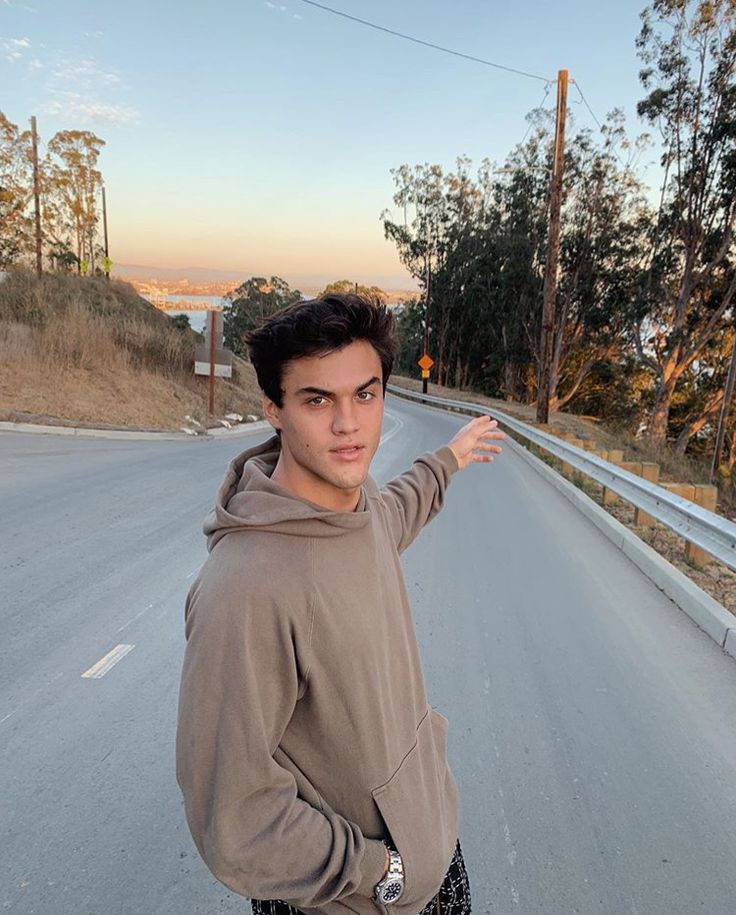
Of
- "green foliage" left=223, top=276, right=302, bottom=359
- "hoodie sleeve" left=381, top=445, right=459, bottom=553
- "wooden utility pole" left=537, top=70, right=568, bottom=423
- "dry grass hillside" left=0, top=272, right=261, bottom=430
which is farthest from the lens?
"green foliage" left=223, top=276, right=302, bottom=359

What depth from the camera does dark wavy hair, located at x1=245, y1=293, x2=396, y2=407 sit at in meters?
1.29

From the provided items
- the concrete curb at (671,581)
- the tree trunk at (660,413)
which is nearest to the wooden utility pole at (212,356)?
the concrete curb at (671,581)

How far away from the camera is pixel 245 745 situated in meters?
1.05

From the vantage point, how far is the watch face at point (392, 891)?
1263mm

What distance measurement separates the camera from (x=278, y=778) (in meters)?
1.10

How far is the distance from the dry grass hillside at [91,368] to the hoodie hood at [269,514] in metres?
12.7

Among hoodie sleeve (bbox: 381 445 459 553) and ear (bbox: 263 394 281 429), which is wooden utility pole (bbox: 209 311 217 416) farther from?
ear (bbox: 263 394 281 429)

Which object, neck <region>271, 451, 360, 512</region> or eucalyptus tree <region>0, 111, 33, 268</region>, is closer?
neck <region>271, 451, 360, 512</region>

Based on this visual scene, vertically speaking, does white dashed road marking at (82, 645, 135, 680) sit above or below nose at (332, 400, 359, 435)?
below

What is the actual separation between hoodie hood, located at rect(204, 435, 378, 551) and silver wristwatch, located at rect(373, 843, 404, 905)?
701 millimetres

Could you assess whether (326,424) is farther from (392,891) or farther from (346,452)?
(392,891)

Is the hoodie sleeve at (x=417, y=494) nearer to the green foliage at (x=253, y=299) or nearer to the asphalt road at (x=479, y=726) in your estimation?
the asphalt road at (x=479, y=726)

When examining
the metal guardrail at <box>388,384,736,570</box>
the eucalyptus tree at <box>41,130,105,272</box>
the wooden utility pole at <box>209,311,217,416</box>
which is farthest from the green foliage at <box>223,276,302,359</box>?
the metal guardrail at <box>388,384,736,570</box>

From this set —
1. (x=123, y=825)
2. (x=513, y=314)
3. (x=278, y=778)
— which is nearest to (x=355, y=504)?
(x=278, y=778)
